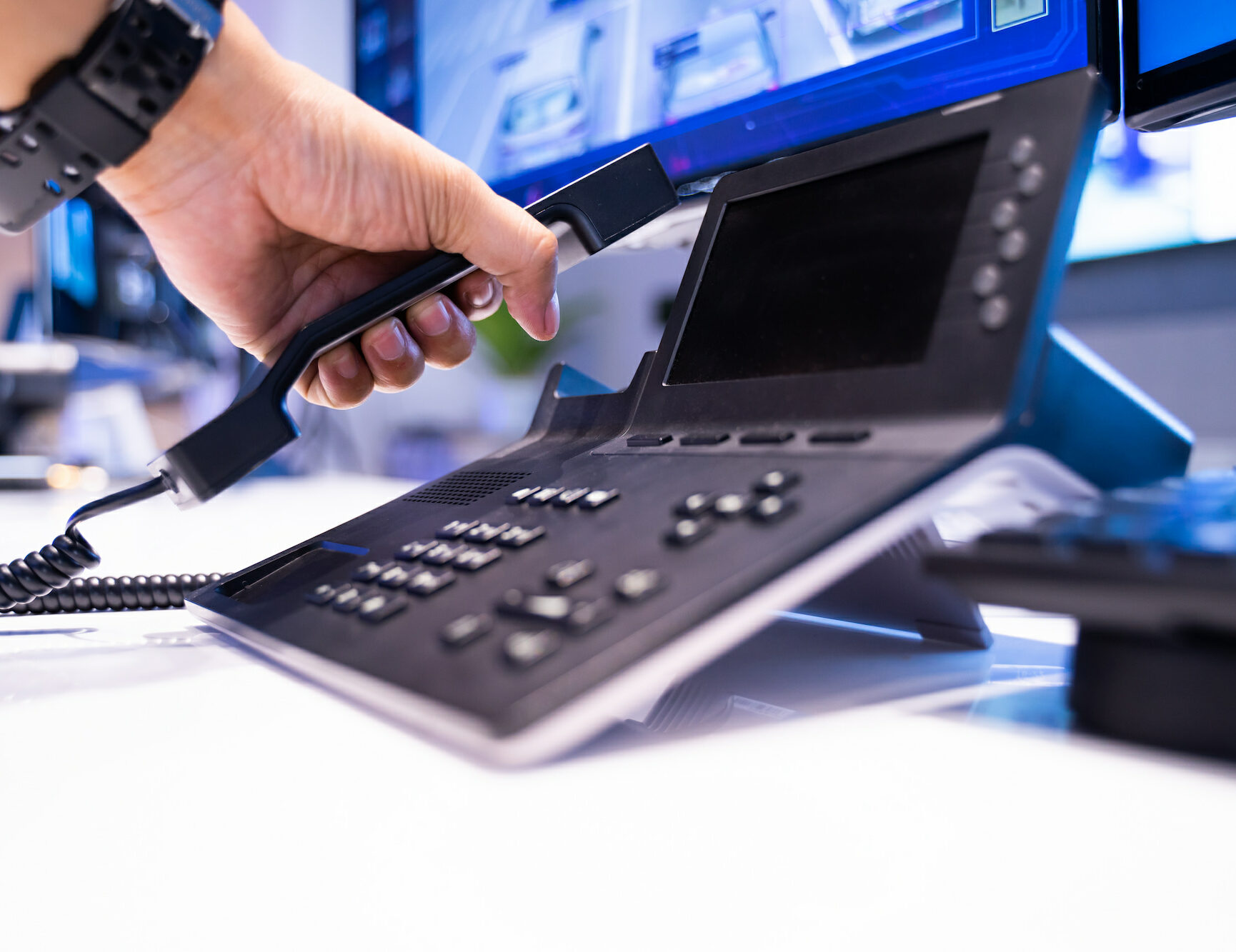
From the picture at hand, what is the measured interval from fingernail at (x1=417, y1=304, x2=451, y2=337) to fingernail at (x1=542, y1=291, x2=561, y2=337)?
99 mm

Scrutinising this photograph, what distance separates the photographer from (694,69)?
62 cm

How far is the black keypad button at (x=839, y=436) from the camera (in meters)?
0.31

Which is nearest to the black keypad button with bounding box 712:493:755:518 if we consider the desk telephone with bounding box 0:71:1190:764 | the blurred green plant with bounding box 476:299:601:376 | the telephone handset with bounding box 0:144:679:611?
the desk telephone with bounding box 0:71:1190:764

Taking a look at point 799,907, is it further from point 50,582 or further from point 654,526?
point 50,582

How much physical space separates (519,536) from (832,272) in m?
0.18

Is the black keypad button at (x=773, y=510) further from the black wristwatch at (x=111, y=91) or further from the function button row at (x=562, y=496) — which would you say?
the black wristwatch at (x=111, y=91)

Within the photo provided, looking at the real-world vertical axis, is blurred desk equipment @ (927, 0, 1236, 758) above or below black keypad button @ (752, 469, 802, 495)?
below

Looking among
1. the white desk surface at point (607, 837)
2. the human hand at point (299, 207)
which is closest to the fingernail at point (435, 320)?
the human hand at point (299, 207)

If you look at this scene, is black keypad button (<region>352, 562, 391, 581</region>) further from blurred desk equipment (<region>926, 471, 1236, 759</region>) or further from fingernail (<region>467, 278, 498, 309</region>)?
fingernail (<region>467, 278, 498, 309</region>)

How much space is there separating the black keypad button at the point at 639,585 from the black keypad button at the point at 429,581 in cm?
8

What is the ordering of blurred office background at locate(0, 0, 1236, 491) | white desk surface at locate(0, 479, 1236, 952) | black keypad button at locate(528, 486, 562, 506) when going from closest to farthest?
1. white desk surface at locate(0, 479, 1236, 952)
2. black keypad button at locate(528, 486, 562, 506)
3. blurred office background at locate(0, 0, 1236, 491)

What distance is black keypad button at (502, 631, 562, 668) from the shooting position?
9.3 inches

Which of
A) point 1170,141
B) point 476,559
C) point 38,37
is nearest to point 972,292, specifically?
point 476,559

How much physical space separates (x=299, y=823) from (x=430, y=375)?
2251mm
